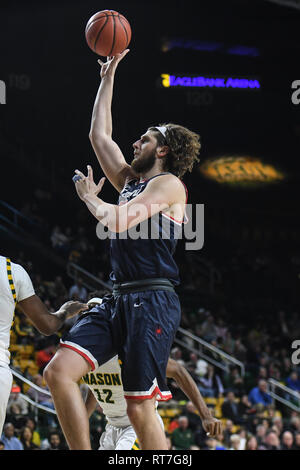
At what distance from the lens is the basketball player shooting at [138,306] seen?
12.5 feet

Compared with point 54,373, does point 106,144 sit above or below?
above

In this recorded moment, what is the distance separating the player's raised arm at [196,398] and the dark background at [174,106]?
43.6 feet

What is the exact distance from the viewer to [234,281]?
64.7 feet

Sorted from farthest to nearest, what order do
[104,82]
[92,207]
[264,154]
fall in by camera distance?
1. [264,154]
2. [104,82]
3. [92,207]

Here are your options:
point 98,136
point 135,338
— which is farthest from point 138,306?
point 98,136

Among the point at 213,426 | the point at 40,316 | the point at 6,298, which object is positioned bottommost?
the point at 213,426

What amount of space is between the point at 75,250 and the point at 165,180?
500 inches

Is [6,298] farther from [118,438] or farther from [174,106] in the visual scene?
[174,106]

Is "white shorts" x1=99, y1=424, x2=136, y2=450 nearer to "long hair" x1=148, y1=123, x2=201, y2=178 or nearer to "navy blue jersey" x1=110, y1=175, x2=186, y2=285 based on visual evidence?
"navy blue jersey" x1=110, y1=175, x2=186, y2=285

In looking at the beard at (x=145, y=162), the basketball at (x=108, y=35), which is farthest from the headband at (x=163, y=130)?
the basketball at (x=108, y=35)

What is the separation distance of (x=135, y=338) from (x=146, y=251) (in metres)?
0.55

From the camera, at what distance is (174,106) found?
65.4ft

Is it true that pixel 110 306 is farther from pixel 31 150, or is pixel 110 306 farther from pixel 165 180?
pixel 31 150
